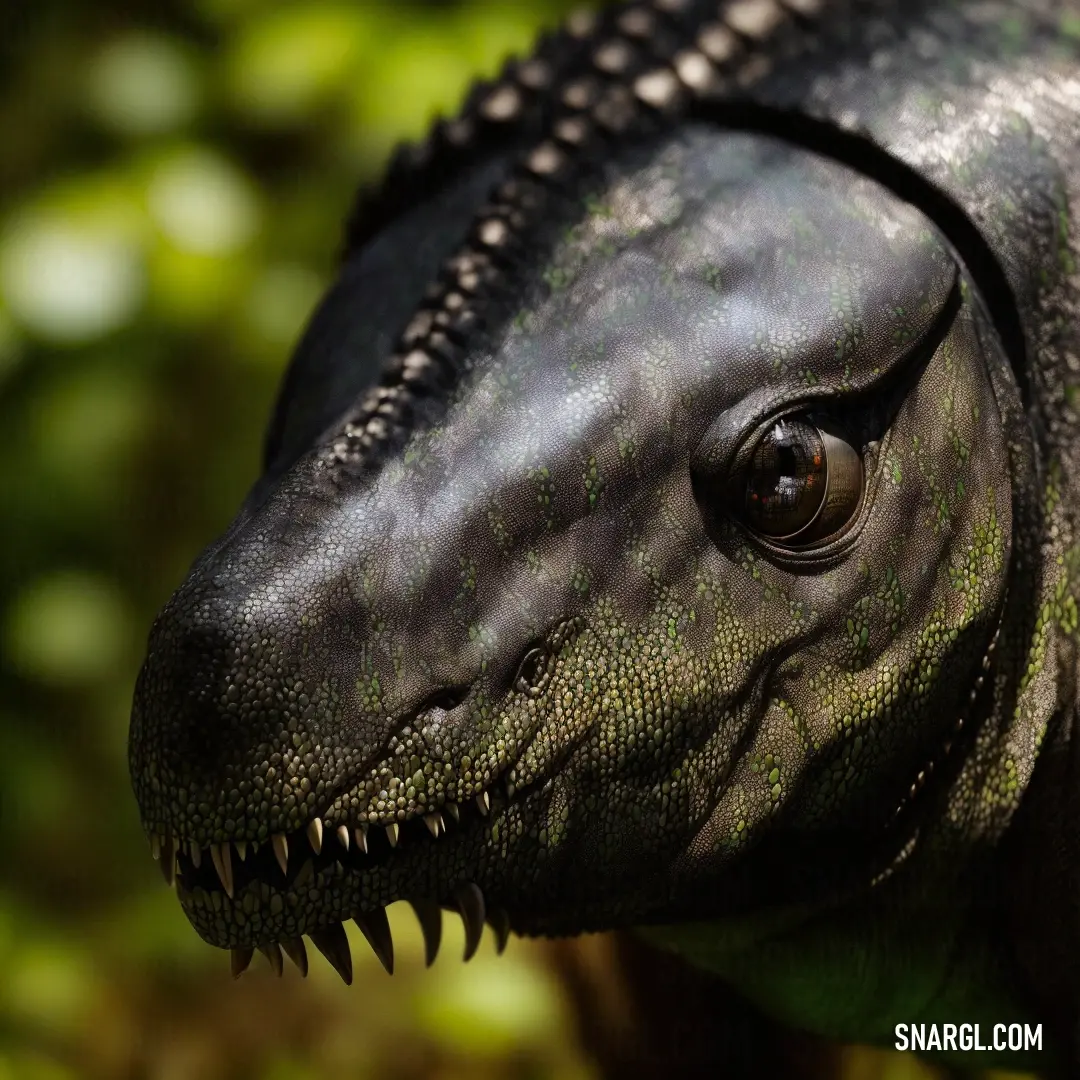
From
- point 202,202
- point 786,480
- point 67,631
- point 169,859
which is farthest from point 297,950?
point 202,202

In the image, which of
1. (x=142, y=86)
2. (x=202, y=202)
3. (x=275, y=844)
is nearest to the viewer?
(x=275, y=844)

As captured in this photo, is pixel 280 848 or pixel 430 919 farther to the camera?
pixel 430 919

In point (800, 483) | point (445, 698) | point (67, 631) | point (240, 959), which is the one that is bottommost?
point (67, 631)

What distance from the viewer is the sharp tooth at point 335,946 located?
3.90 feet

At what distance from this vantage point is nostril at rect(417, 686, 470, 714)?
1150mm

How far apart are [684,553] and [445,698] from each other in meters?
0.21

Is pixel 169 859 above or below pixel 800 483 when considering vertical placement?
below

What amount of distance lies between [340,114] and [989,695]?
2.27 m

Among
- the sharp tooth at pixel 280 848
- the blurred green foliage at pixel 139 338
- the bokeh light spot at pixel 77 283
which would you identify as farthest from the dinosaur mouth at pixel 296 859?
the bokeh light spot at pixel 77 283

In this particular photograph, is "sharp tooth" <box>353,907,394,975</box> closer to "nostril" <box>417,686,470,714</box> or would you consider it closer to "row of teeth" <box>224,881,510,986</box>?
"row of teeth" <box>224,881,510,986</box>

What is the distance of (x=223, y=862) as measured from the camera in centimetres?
113

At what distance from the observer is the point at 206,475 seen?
10.6ft

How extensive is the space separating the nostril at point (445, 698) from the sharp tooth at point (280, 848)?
0.13 m

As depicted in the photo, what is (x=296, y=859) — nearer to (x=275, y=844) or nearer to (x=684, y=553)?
(x=275, y=844)
